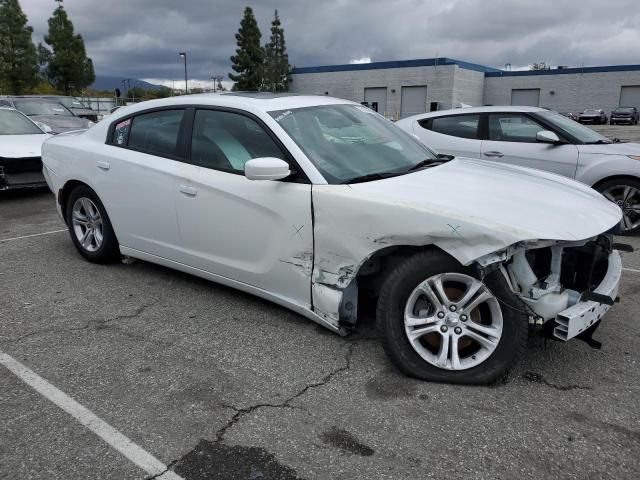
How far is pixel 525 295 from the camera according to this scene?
9.07 feet

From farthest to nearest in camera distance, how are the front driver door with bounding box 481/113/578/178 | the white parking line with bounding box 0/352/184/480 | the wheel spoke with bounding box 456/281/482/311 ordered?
the front driver door with bounding box 481/113/578/178 → the wheel spoke with bounding box 456/281/482/311 → the white parking line with bounding box 0/352/184/480

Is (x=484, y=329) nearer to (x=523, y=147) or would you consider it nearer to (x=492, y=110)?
(x=523, y=147)

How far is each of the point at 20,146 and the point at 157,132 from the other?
555cm

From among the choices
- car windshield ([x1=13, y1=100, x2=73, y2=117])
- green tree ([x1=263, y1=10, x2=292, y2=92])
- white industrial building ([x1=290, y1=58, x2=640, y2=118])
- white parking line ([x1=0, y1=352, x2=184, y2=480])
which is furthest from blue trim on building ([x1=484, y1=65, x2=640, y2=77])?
white parking line ([x1=0, y1=352, x2=184, y2=480])

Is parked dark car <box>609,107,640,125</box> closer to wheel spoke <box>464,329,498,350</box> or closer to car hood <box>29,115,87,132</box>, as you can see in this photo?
car hood <box>29,115,87,132</box>

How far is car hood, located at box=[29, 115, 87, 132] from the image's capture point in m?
12.7

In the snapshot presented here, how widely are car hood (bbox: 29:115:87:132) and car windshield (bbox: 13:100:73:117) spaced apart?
37 centimetres

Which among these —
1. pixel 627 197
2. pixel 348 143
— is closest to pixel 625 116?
pixel 627 197

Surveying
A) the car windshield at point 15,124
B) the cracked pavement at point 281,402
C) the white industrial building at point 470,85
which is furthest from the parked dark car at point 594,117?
the cracked pavement at point 281,402

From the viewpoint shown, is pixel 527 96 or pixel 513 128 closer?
pixel 513 128

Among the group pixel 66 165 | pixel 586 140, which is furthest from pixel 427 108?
pixel 66 165

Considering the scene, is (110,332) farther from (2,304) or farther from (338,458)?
(338,458)

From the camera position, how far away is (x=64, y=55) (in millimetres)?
40594

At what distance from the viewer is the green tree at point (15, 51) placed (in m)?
37.3
